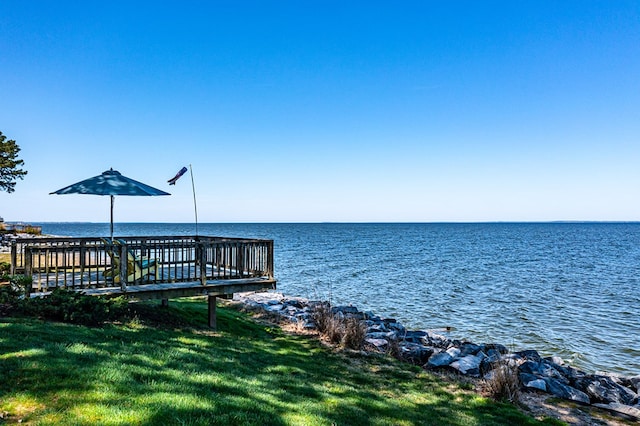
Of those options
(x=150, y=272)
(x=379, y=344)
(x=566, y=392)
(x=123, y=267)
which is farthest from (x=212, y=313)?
(x=566, y=392)

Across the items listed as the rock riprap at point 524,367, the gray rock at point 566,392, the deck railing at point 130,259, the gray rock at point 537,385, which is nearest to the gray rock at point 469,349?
the rock riprap at point 524,367

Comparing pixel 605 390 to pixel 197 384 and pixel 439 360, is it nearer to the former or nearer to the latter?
pixel 439 360

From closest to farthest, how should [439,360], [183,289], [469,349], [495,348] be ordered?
[183,289] → [439,360] → [469,349] → [495,348]

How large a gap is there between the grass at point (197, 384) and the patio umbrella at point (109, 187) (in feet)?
9.16

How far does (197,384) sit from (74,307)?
407cm

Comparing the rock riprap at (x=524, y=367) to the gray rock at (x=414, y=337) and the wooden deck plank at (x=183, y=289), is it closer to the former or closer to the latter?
the gray rock at (x=414, y=337)

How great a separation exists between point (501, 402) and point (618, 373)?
650cm

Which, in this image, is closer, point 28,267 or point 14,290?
point 28,267

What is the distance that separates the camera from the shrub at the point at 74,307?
25.4 feet

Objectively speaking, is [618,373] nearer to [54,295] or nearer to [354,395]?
[354,395]

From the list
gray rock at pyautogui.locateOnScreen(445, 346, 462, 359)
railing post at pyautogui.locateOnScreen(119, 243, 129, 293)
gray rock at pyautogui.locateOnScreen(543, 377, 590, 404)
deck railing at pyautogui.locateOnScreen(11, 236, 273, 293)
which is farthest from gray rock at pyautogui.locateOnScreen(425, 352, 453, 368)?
railing post at pyautogui.locateOnScreen(119, 243, 129, 293)

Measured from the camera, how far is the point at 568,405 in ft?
27.3

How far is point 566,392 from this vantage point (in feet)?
29.2

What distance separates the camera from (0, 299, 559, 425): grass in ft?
13.9
